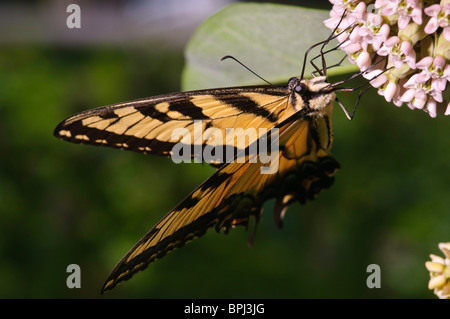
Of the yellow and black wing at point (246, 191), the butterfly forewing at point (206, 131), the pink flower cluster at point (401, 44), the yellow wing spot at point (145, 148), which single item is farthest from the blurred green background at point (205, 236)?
the pink flower cluster at point (401, 44)

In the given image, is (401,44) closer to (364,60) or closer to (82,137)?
(364,60)

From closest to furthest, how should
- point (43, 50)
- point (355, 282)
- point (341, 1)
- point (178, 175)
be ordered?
point (341, 1), point (355, 282), point (178, 175), point (43, 50)

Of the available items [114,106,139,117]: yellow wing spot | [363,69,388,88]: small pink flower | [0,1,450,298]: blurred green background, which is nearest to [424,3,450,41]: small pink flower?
[363,69,388,88]: small pink flower

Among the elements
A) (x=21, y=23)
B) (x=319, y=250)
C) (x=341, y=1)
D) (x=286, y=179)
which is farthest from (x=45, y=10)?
(x=341, y=1)

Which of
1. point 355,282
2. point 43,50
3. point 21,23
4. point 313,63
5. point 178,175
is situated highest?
point 21,23

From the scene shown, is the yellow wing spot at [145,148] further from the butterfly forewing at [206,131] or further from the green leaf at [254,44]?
the green leaf at [254,44]

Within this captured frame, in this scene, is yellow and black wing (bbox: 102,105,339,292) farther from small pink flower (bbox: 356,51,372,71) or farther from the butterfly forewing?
small pink flower (bbox: 356,51,372,71)

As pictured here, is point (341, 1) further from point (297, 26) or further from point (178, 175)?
point (178, 175)

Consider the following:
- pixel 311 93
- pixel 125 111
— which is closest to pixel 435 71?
pixel 311 93
